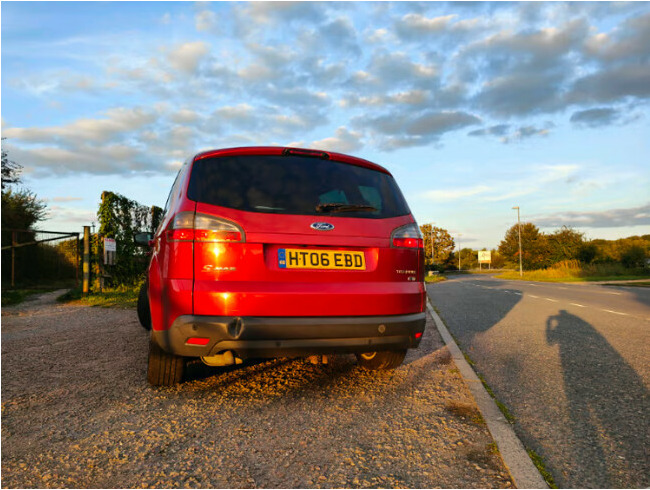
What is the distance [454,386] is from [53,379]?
3.36 m

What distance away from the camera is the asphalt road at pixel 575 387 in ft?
8.25

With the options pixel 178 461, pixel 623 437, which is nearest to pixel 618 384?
pixel 623 437

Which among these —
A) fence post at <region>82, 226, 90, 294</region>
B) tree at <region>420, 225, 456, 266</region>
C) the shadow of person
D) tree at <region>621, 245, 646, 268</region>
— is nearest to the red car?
the shadow of person

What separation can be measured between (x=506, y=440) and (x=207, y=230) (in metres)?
2.20

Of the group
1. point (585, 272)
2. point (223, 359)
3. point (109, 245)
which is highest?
point (109, 245)

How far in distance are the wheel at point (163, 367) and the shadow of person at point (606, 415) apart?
2685 mm

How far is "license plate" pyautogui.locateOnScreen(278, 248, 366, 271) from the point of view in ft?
10.6

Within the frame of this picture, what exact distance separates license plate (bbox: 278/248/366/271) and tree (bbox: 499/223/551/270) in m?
56.6

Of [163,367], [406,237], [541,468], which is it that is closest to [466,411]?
[541,468]

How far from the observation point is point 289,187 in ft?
11.3

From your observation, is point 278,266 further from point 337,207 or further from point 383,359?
point 383,359

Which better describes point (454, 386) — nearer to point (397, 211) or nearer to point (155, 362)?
point (397, 211)

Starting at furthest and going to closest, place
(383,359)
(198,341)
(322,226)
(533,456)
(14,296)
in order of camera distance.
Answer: (14,296) < (383,359) < (322,226) < (198,341) < (533,456)

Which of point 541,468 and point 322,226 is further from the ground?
point 322,226
